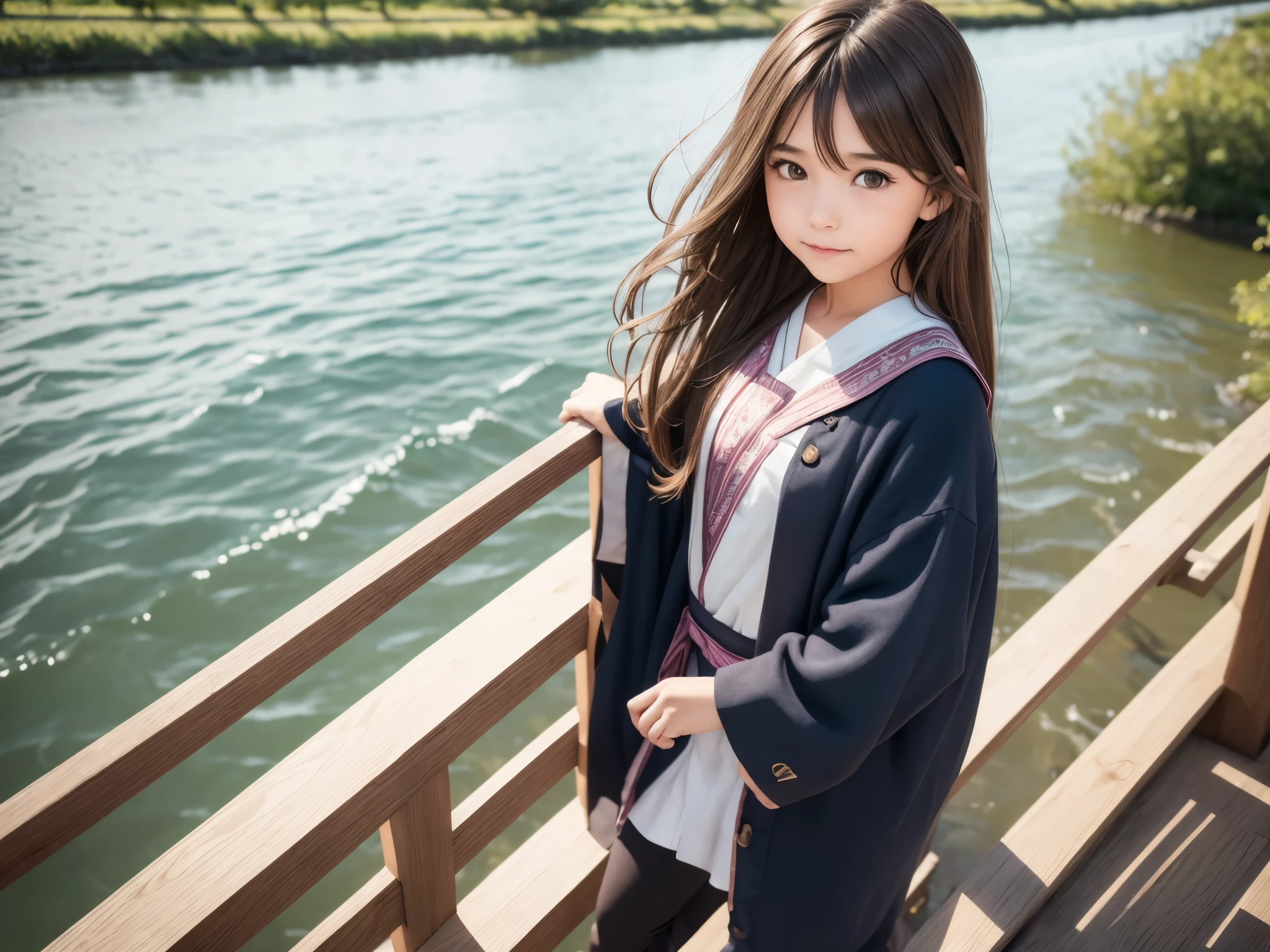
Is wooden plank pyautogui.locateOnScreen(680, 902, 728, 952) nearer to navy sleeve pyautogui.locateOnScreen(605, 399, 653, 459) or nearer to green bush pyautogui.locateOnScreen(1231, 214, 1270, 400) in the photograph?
navy sleeve pyautogui.locateOnScreen(605, 399, 653, 459)

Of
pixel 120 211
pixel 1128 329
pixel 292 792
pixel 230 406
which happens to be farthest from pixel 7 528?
pixel 1128 329

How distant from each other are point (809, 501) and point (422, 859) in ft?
1.96

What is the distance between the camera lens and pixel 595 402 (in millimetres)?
1067

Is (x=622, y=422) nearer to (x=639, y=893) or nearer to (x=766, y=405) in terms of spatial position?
(x=766, y=405)

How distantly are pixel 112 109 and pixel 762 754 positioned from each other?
11.9 meters

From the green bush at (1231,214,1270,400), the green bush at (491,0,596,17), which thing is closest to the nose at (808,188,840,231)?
the green bush at (1231,214,1270,400)

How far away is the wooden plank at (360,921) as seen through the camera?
1.03 m

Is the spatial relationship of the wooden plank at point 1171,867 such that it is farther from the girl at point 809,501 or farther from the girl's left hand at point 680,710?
the girl's left hand at point 680,710

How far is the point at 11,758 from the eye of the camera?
3.89 metres

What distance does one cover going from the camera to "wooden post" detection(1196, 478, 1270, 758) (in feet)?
5.06

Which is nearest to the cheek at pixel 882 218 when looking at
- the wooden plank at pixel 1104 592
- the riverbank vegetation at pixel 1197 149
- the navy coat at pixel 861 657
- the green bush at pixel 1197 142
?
the navy coat at pixel 861 657

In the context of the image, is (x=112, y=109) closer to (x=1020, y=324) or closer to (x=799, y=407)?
(x=1020, y=324)

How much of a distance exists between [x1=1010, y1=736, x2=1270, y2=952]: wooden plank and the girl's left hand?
79cm

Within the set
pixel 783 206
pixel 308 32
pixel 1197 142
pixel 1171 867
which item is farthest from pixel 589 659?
pixel 308 32
